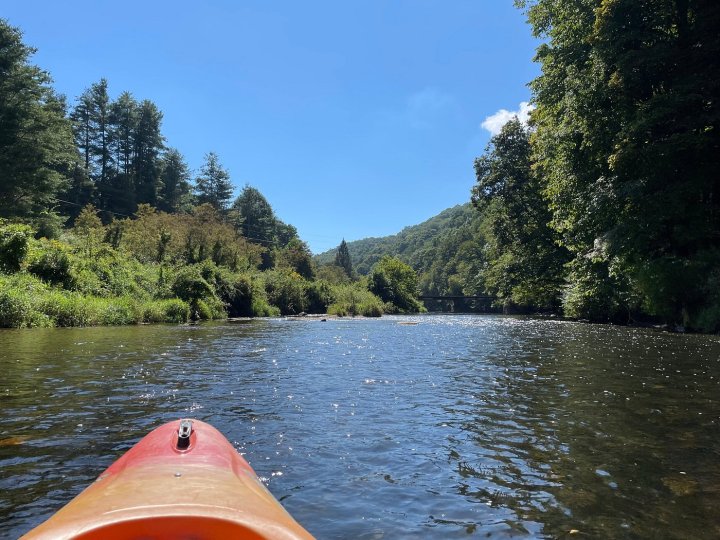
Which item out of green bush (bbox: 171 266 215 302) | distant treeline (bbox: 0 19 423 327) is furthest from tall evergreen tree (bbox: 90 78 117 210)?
green bush (bbox: 171 266 215 302)

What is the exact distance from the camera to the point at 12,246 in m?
19.5

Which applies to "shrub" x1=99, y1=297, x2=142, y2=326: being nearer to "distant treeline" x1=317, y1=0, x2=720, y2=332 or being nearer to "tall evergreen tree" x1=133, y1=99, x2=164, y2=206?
"distant treeline" x1=317, y1=0, x2=720, y2=332

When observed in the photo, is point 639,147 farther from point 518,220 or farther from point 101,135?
Answer: point 101,135

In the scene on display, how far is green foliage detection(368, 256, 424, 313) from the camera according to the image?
74.9 m

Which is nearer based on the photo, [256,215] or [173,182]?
[173,182]

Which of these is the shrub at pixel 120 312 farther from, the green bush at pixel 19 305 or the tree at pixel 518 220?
the tree at pixel 518 220

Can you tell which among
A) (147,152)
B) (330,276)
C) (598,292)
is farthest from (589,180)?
(147,152)

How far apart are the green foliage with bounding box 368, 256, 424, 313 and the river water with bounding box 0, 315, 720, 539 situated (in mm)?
62272

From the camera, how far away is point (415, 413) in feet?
19.6

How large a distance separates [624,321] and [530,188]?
47.4 feet

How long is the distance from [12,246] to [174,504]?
22.2 metres

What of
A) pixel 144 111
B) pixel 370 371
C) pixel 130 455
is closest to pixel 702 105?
pixel 370 371

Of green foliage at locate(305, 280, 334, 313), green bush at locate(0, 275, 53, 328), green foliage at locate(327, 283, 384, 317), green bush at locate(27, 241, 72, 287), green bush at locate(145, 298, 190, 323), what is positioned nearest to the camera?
green bush at locate(0, 275, 53, 328)

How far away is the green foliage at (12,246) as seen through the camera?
1938 centimetres
